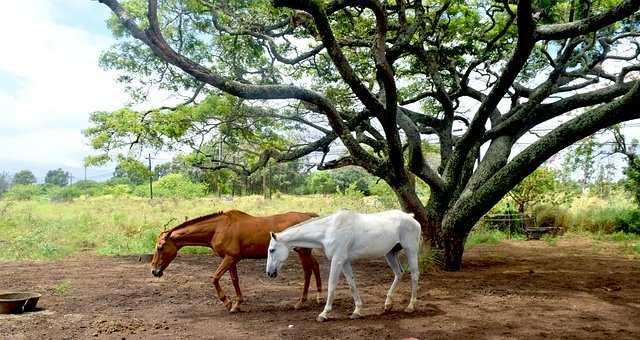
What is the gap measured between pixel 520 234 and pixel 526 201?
1.53 m

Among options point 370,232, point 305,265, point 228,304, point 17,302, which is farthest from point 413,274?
point 17,302

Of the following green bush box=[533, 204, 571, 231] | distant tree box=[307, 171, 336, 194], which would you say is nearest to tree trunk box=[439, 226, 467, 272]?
green bush box=[533, 204, 571, 231]

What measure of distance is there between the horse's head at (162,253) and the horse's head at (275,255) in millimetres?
1550

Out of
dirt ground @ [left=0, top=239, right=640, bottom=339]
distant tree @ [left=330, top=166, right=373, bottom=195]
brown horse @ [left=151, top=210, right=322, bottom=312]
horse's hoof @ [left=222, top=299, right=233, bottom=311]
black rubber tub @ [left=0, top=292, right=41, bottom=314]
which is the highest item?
distant tree @ [left=330, top=166, right=373, bottom=195]

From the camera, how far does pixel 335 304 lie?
757cm

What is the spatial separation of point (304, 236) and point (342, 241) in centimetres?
47

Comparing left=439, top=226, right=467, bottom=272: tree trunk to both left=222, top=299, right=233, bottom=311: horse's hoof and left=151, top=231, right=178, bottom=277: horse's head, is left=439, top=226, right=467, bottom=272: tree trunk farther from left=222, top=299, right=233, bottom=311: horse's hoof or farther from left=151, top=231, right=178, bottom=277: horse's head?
left=151, top=231, right=178, bottom=277: horse's head

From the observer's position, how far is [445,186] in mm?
10828

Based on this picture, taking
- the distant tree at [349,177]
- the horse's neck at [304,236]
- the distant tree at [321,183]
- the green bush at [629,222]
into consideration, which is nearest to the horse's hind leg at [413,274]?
the horse's neck at [304,236]

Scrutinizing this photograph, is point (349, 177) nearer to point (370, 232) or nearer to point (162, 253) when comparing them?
point (162, 253)

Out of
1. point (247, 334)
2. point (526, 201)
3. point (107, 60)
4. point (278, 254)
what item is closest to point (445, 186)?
point (278, 254)

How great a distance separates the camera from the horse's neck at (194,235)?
7496 mm

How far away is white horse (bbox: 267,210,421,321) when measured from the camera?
668cm

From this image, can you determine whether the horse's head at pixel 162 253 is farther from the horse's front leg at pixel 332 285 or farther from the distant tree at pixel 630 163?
the distant tree at pixel 630 163
